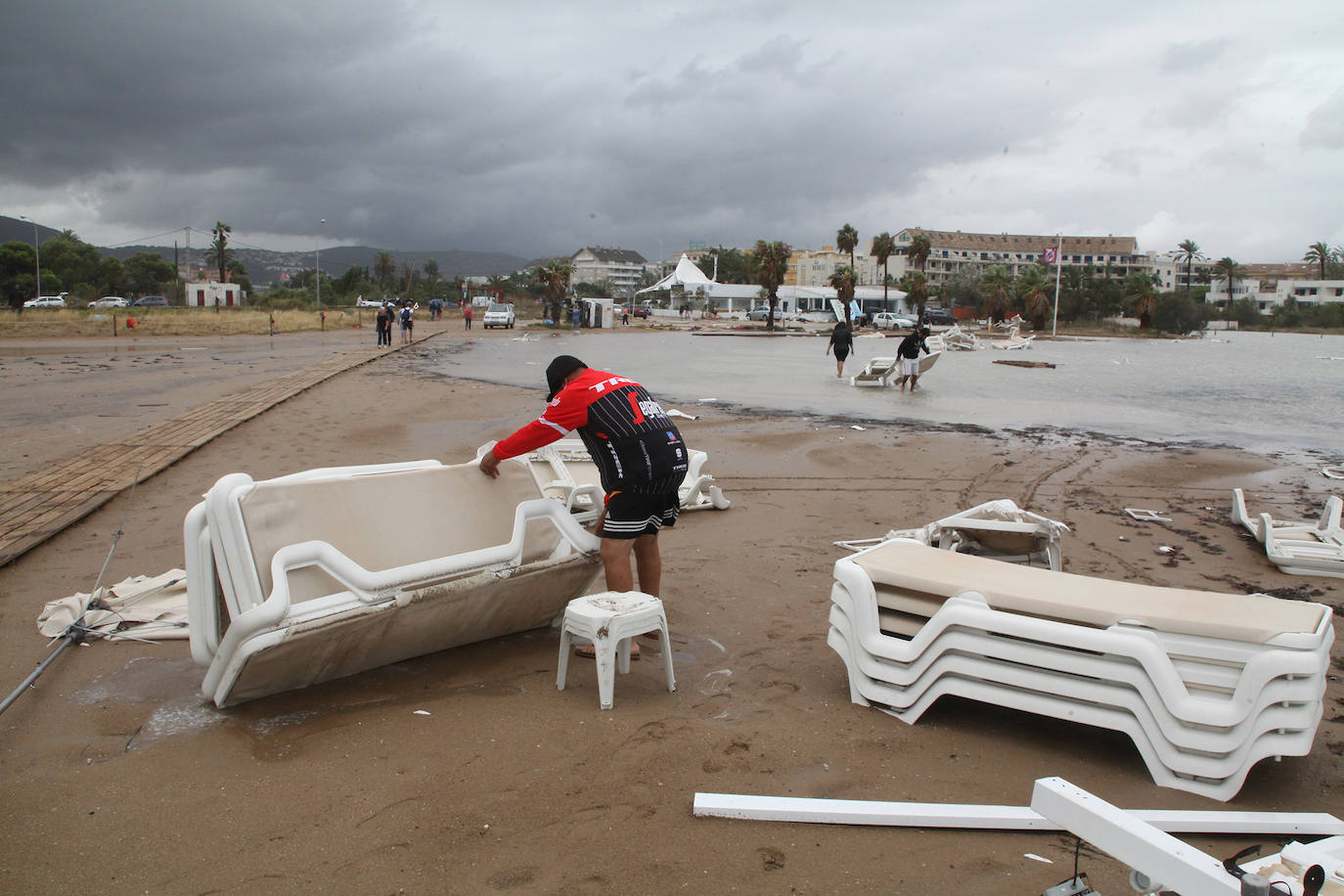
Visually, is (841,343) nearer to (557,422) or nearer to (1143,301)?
(557,422)

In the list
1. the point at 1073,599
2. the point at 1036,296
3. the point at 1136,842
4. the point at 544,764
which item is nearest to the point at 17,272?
the point at 1036,296

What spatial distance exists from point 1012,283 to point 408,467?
9480 cm

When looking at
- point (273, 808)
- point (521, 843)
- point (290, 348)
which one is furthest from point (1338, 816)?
point (290, 348)

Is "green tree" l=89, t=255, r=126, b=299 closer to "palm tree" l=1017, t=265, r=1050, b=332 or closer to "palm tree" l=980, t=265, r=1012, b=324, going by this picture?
"palm tree" l=980, t=265, r=1012, b=324

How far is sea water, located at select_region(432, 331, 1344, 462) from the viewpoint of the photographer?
1565 centimetres

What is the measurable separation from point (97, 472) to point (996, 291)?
7777 cm

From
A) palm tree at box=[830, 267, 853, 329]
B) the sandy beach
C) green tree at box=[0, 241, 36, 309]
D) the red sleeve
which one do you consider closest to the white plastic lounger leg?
the sandy beach

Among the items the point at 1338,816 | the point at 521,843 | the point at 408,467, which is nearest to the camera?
the point at 521,843

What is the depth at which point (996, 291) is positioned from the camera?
77.9 meters

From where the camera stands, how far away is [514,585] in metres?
4.55

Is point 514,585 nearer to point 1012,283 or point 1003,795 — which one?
point 1003,795

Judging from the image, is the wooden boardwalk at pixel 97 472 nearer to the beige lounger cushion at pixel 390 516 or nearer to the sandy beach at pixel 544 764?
the sandy beach at pixel 544 764

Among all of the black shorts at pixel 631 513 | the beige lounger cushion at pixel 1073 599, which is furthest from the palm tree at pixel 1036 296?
the black shorts at pixel 631 513

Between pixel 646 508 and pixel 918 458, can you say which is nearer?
pixel 646 508
